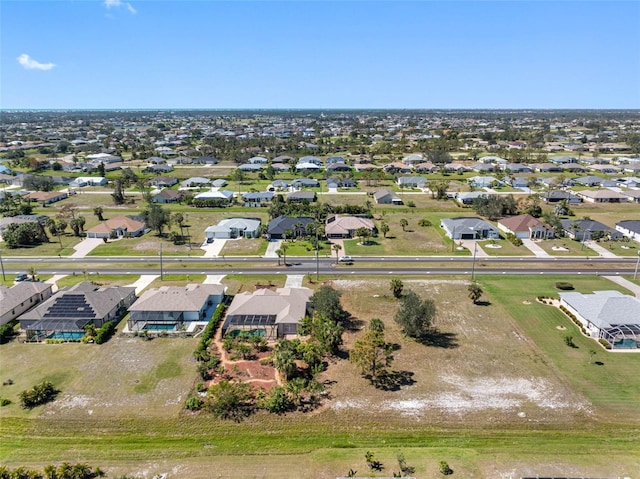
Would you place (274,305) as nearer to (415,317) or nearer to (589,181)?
(415,317)

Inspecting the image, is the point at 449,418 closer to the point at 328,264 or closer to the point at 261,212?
the point at 328,264

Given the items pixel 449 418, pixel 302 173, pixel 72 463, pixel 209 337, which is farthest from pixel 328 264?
pixel 302 173

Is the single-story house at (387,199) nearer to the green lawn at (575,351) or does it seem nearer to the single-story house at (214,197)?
the single-story house at (214,197)

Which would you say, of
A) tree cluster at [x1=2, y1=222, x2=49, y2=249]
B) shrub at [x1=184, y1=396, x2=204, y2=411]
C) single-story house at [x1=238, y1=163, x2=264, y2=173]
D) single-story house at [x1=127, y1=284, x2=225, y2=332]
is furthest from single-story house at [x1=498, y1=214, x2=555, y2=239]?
single-story house at [x1=238, y1=163, x2=264, y2=173]

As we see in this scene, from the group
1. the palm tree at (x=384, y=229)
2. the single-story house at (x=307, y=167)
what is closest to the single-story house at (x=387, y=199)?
the palm tree at (x=384, y=229)

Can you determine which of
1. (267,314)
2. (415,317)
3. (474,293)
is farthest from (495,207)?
(267,314)

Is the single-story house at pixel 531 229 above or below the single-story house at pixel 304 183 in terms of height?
below
